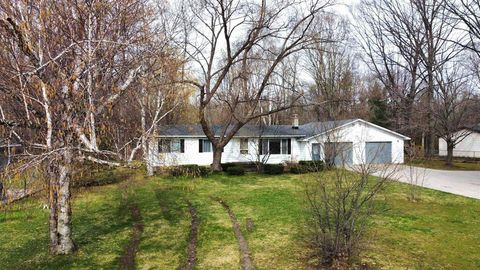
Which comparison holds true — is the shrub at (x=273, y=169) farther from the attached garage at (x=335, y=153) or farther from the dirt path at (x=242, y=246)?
the dirt path at (x=242, y=246)

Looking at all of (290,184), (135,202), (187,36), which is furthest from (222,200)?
(187,36)

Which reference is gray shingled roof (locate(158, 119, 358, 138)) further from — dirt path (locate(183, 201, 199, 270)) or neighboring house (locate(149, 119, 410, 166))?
dirt path (locate(183, 201, 199, 270))

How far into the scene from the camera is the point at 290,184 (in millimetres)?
17844

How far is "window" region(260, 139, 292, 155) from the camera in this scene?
2587 cm

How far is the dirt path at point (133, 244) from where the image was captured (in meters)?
7.34

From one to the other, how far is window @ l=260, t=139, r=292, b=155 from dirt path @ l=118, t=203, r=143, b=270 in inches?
579

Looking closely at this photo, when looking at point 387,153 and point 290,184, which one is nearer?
point 290,184

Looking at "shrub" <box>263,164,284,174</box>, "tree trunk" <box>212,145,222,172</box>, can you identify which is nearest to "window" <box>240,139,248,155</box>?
"tree trunk" <box>212,145,222,172</box>

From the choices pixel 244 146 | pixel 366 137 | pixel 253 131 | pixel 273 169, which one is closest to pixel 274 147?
pixel 253 131

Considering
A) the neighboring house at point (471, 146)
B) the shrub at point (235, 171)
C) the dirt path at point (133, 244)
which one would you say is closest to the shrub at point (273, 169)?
the shrub at point (235, 171)

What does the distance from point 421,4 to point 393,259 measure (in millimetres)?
29784

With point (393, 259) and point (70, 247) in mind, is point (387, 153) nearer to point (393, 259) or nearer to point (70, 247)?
point (393, 259)

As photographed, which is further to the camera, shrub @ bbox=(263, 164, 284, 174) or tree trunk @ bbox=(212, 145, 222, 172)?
tree trunk @ bbox=(212, 145, 222, 172)

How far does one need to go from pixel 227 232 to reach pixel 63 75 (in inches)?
225
